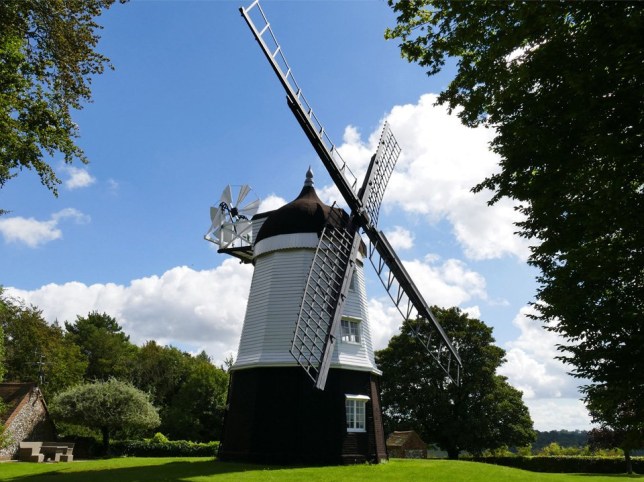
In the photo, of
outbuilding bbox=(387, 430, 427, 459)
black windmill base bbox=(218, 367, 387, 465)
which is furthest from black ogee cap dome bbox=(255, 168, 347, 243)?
outbuilding bbox=(387, 430, 427, 459)

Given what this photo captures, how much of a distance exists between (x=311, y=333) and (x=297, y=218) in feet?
17.5

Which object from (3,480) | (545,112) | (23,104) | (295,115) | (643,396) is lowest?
(3,480)

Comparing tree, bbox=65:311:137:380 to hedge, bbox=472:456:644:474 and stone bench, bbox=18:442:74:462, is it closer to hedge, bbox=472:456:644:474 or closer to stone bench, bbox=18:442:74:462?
stone bench, bbox=18:442:74:462

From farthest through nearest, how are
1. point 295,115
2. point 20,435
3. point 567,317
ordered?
point 20,435 < point 295,115 < point 567,317

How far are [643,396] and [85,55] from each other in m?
15.5

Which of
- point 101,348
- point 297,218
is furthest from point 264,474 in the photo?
point 101,348

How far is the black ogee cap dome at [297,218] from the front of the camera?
917 inches

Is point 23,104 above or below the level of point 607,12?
above

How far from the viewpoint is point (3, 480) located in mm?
18344

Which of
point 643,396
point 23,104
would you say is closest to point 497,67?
point 643,396

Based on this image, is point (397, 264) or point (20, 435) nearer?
point (397, 264)

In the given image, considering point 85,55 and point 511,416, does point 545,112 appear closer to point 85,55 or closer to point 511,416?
point 85,55

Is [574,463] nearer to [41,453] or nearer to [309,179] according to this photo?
[309,179]

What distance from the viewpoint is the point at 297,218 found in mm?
23531
